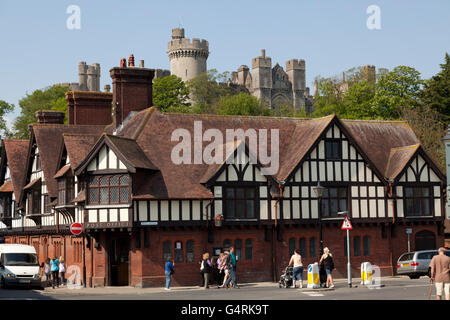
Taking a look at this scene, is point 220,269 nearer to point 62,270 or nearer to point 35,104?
point 62,270

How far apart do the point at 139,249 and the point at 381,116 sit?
152 ft

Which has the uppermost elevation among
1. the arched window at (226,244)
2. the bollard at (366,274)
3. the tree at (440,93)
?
the tree at (440,93)

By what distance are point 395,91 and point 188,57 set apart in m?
73.8

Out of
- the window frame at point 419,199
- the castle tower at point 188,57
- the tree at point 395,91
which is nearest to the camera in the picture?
the window frame at point 419,199

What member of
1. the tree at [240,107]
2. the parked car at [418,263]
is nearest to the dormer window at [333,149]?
the parked car at [418,263]

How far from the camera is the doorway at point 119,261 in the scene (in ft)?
121

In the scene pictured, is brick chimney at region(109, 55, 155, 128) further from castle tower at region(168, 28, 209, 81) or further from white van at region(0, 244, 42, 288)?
castle tower at region(168, 28, 209, 81)

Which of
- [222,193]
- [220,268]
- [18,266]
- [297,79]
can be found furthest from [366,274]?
[297,79]

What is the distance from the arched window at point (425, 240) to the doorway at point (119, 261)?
617 inches

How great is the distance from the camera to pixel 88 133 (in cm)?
4538

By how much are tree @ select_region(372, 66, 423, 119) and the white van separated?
1817 inches

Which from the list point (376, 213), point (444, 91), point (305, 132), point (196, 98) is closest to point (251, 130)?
point (305, 132)

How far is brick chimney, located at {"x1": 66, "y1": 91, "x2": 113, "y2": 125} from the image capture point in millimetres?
47656

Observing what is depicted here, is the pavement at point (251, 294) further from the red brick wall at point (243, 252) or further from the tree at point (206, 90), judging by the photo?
the tree at point (206, 90)
